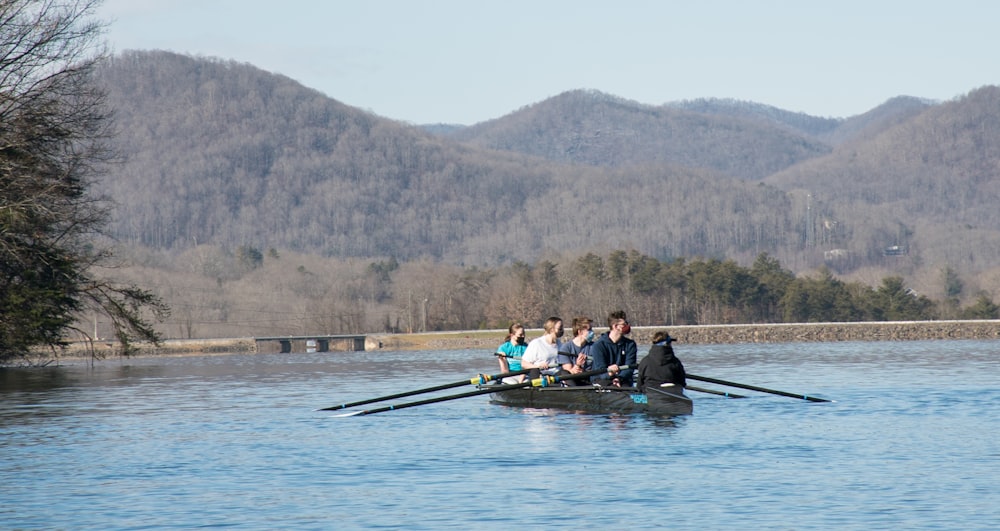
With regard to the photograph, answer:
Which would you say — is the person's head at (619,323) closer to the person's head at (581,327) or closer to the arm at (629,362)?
the arm at (629,362)

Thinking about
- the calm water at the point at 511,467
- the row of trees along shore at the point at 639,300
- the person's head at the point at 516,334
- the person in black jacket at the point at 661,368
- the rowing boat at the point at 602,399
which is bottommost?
the calm water at the point at 511,467

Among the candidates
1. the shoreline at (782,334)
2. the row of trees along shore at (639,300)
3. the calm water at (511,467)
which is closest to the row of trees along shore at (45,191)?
the calm water at (511,467)

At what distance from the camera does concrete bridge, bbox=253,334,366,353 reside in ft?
529

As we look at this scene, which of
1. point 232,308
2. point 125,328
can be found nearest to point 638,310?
point 232,308

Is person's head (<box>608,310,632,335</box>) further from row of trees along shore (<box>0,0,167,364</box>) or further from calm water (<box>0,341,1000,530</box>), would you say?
row of trees along shore (<box>0,0,167,364</box>)

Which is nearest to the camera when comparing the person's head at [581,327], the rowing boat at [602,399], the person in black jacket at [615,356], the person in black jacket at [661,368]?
the person in black jacket at [661,368]

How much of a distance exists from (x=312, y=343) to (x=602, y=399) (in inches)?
5447

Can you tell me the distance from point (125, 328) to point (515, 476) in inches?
1236

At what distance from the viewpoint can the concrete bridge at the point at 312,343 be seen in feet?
529

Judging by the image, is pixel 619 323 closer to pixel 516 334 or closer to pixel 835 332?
pixel 516 334

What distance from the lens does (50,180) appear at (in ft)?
Result: 142

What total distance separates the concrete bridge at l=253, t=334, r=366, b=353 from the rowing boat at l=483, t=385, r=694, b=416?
13097cm

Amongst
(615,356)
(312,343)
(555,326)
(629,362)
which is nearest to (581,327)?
(555,326)

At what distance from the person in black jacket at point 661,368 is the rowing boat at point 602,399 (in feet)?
0.71
